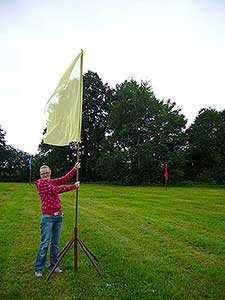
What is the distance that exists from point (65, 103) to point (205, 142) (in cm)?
4290

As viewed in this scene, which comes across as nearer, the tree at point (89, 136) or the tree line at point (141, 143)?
the tree line at point (141, 143)

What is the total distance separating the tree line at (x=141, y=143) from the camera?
4056cm

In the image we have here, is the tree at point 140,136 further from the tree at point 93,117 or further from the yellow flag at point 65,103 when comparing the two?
the yellow flag at point 65,103

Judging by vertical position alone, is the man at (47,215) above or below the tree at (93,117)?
below

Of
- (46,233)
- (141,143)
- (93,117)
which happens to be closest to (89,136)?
(93,117)

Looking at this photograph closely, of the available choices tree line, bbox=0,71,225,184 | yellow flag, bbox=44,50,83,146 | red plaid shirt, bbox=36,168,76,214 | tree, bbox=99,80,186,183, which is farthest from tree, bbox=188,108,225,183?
red plaid shirt, bbox=36,168,76,214

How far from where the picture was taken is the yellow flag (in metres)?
6.05

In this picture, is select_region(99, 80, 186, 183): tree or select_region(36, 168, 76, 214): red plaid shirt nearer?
select_region(36, 168, 76, 214): red plaid shirt

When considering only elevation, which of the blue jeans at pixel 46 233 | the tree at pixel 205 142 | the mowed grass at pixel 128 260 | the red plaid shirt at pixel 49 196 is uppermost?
the tree at pixel 205 142

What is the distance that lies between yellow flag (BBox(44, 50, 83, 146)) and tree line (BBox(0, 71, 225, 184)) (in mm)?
33426

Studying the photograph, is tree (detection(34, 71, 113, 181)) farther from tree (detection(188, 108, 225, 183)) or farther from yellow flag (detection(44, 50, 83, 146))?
yellow flag (detection(44, 50, 83, 146))

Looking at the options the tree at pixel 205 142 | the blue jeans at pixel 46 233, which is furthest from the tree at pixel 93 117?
the blue jeans at pixel 46 233

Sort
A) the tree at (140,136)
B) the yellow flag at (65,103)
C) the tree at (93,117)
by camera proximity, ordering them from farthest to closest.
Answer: the tree at (93,117), the tree at (140,136), the yellow flag at (65,103)

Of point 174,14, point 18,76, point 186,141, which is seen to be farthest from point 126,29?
point 186,141
